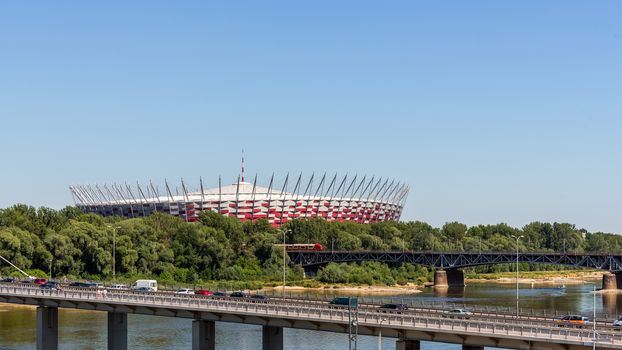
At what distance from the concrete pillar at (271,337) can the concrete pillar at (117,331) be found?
18390 mm

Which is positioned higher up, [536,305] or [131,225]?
[131,225]

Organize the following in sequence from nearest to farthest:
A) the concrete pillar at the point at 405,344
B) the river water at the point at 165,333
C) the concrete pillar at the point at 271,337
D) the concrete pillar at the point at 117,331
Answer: the concrete pillar at the point at 405,344, the concrete pillar at the point at 271,337, the concrete pillar at the point at 117,331, the river water at the point at 165,333

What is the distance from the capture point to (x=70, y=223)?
188m

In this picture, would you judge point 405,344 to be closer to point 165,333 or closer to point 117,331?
point 117,331

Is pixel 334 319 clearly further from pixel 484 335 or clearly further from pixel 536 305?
pixel 536 305

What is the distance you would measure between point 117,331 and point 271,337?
1976 cm

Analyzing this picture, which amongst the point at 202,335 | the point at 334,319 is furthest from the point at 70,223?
the point at 334,319

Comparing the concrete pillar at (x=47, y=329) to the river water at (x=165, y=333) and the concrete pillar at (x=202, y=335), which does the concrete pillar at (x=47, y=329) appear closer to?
the river water at (x=165, y=333)

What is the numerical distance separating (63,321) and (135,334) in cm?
1925

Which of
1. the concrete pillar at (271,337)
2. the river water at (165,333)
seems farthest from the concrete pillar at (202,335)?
the river water at (165,333)

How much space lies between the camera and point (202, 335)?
87188 mm

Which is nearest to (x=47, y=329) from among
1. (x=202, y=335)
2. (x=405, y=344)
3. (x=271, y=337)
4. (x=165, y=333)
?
(x=165, y=333)

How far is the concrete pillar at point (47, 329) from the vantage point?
95.7m

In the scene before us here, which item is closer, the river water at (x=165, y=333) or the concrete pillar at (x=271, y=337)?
the concrete pillar at (x=271, y=337)
